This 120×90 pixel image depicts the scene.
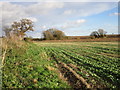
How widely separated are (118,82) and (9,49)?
10985mm

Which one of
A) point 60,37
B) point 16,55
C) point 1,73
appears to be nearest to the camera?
point 1,73

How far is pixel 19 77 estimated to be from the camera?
7148 millimetres

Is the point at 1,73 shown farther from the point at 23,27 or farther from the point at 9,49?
the point at 23,27

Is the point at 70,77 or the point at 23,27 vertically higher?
the point at 23,27

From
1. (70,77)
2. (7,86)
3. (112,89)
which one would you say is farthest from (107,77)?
(7,86)

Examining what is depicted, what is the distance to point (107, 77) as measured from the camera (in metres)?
7.25

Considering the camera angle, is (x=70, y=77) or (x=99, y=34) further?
(x=99, y=34)

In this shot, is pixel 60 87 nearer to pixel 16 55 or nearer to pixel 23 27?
pixel 16 55

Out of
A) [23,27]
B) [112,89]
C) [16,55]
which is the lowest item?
[112,89]

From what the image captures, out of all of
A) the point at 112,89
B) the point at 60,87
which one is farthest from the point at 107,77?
the point at 60,87

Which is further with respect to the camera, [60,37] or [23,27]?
[60,37]

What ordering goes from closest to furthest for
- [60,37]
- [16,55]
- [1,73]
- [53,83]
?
[53,83]
[1,73]
[16,55]
[60,37]

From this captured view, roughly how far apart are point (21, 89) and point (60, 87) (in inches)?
71.5

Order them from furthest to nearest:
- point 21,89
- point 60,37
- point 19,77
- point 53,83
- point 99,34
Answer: point 99,34 → point 60,37 → point 19,77 → point 53,83 → point 21,89
